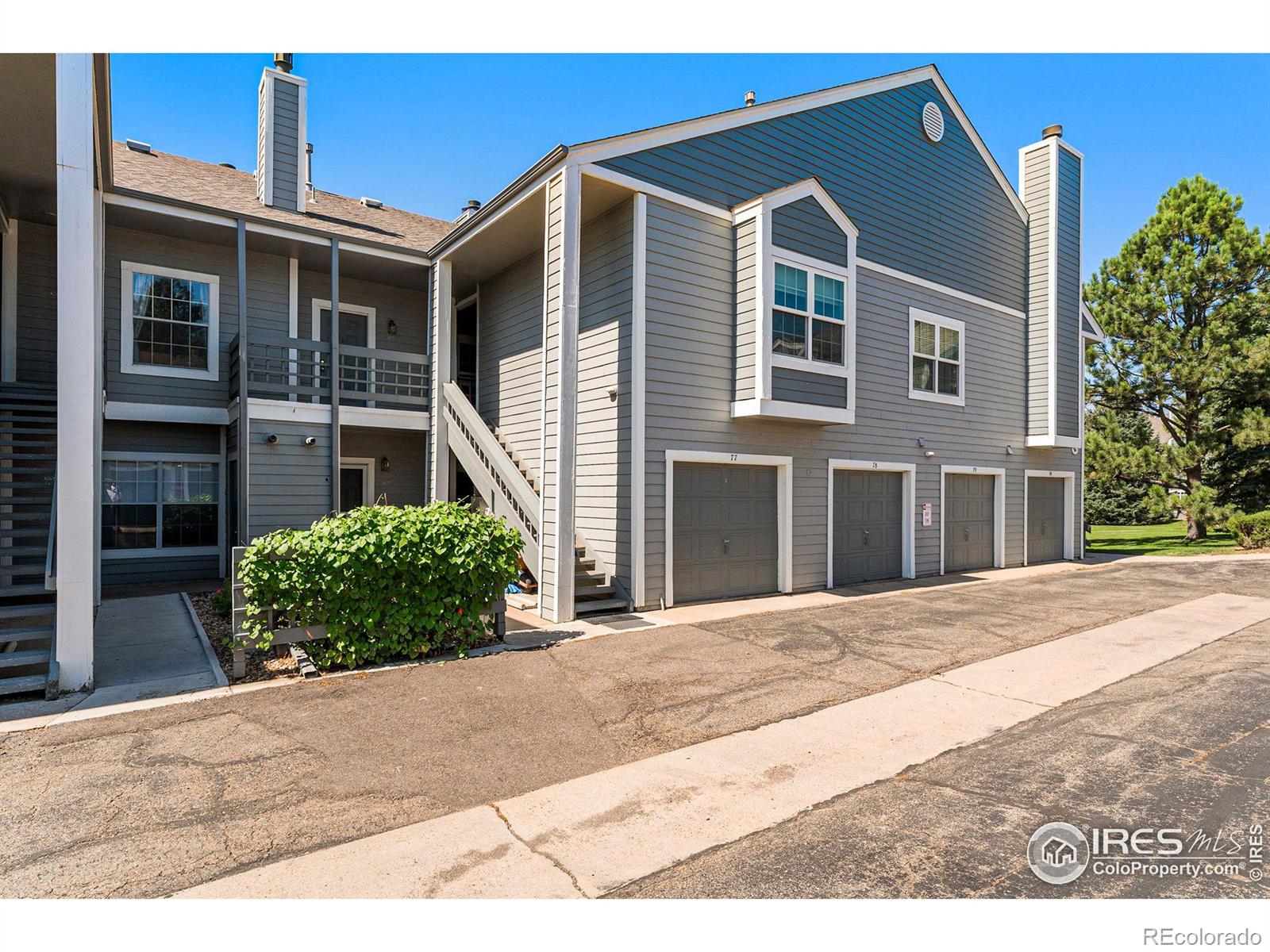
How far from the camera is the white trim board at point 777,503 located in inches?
343

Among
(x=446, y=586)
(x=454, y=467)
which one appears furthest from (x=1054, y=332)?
(x=446, y=586)

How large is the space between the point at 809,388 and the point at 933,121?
A: 680 cm

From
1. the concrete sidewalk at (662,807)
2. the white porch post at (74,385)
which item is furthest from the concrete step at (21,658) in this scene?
the concrete sidewalk at (662,807)

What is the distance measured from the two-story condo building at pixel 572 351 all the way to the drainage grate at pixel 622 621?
0.19 metres

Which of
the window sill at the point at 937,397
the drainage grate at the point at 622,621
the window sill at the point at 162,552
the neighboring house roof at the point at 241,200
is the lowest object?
the drainage grate at the point at 622,621

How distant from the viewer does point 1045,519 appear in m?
15.1

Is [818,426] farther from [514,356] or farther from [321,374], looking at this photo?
[321,374]

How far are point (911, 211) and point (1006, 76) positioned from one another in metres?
6.11

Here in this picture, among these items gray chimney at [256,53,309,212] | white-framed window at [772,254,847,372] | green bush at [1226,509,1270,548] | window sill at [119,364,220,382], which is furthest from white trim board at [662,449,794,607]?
green bush at [1226,509,1270,548]

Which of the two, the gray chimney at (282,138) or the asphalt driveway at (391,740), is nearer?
the asphalt driveway at (391,740)

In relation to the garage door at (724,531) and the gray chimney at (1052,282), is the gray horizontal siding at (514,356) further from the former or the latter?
the gray chimney at (1052,282)

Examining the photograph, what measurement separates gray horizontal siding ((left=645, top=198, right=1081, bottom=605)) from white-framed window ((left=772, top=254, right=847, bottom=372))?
70 centimetres

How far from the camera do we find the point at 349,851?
9.98 feet
